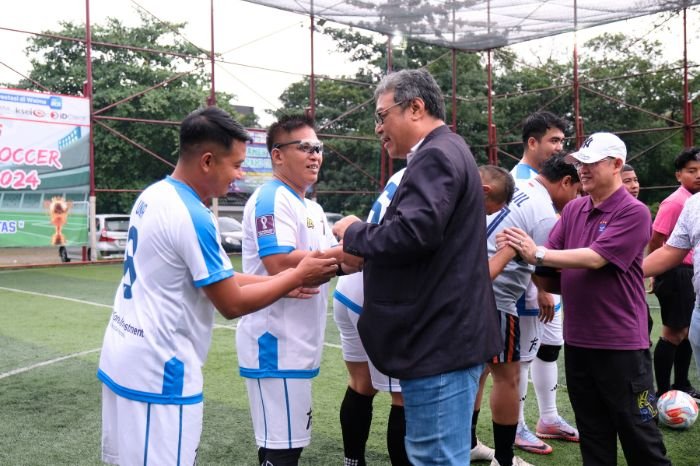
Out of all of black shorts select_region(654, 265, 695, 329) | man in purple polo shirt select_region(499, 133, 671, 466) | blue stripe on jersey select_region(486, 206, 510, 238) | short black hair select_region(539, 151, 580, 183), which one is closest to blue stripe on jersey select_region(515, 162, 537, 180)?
short black hair select_region(539, 151, 580, 183)

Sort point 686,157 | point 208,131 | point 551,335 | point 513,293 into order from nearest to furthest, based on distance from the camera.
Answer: point 208,131 < point 513,293 < point 551,335 < point 686,157

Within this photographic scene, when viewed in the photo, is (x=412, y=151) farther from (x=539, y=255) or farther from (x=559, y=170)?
(x=559, y=170)

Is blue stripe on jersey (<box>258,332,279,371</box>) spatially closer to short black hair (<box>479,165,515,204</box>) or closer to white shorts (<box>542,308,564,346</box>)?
short black hair (<box>479,165,515,204</box>)

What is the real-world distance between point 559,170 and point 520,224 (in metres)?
0.41

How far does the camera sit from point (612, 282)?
3.30 metres

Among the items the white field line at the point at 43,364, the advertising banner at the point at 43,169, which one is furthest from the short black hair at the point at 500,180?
the advertising banner at the point at 43,169

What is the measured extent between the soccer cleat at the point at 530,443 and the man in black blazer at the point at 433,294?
7.45 feet

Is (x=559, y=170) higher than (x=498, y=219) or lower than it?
higher

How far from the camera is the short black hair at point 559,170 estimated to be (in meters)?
4.09

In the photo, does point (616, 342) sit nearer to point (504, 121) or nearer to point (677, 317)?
point (677, 317)

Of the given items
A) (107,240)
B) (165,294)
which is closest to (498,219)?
(165,294)

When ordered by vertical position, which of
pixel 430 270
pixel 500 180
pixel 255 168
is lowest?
pixel 430 270

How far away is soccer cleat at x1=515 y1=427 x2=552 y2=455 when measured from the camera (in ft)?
15.0

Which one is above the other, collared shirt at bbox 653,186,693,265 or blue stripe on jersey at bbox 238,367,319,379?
collared shirt at bbox 653,186,693,265
